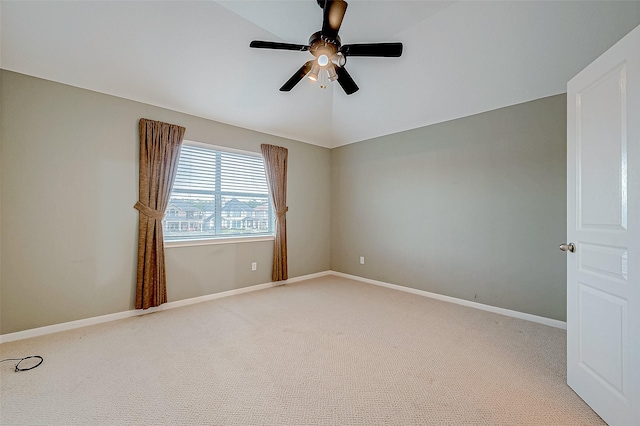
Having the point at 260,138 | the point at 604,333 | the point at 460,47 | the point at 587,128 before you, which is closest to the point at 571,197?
the point at 587,128

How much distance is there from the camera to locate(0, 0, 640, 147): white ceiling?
2312mm

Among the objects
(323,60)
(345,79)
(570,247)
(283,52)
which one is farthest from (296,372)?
(283,52)

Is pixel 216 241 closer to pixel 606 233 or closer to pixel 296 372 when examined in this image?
pixel 296 372

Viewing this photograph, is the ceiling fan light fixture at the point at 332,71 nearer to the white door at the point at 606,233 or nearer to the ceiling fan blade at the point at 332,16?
the ceiling fan blade at the point at 332,16

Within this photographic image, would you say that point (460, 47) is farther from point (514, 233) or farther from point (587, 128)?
point (514, 233)

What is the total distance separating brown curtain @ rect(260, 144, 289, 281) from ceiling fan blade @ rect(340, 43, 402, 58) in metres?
2.50

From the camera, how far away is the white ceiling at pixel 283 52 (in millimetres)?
2312

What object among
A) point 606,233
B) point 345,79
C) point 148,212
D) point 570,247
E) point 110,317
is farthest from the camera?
point 148,212

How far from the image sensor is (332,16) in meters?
1.74

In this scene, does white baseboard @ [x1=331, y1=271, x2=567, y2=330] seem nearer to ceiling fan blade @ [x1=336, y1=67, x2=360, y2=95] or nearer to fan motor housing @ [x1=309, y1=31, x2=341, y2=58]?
ceiling fan blade @ [x1=336, y1=67, x2=360, y2=95]

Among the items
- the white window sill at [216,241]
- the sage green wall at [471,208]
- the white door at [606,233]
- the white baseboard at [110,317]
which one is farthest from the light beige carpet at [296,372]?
the white window sill at [216,241]

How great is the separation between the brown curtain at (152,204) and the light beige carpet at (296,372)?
0.31 metres

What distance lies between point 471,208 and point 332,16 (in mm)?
2897

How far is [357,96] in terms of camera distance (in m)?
3.93
